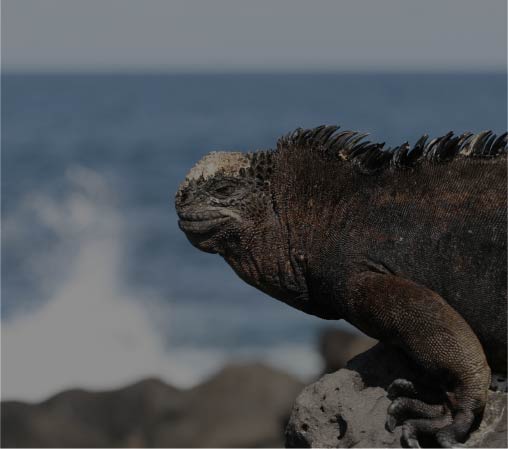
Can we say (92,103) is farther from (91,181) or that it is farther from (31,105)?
(91,181)

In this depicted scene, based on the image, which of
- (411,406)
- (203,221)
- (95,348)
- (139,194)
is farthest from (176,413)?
(139,194)

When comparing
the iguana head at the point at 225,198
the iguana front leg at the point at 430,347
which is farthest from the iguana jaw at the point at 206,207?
the iguana front leg at the point at 430,347

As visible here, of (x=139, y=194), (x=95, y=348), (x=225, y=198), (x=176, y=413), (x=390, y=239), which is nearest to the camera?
(x=390, y=239)

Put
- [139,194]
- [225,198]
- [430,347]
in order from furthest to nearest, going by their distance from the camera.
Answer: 1. [139,194]
2. [225,198]
3. [430,347]

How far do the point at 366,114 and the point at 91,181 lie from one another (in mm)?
20293

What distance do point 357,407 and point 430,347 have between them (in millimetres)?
522

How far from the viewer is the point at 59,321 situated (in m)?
19.0

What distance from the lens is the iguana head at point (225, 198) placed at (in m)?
5.75

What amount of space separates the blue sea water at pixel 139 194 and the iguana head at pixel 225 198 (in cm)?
1105

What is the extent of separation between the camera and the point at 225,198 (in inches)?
227

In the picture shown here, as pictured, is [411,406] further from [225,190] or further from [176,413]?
[176,413]

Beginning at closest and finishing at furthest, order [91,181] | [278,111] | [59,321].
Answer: [59,321], [91,181], [278,111]

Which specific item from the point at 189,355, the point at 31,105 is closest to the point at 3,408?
the point at 189,355

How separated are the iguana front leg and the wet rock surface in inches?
4.8
